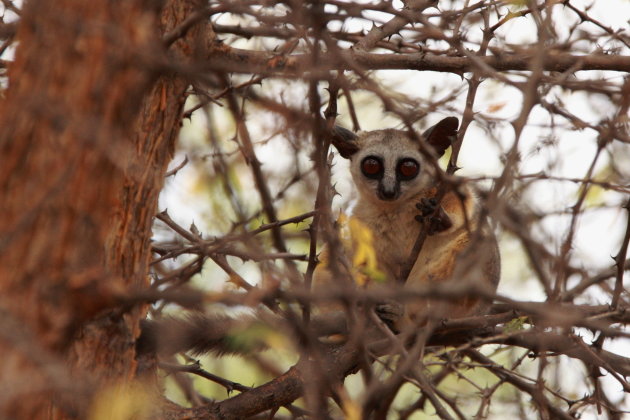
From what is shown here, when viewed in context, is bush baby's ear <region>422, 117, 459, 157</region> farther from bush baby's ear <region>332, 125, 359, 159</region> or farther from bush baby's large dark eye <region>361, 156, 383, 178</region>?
bush baby's ear <region>332, 125, 359, 159</region>

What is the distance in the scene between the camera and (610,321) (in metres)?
3.80

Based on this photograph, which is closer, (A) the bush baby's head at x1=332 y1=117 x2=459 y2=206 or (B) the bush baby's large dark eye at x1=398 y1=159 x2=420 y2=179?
(A) the bush baby's head at x1=332 y1=117 x2=459 y2=206

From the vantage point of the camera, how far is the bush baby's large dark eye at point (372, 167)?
6473mm

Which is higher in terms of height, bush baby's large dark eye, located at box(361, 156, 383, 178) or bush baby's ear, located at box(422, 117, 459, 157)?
bush baby's ear, located at box(422, 117, 459, 157)

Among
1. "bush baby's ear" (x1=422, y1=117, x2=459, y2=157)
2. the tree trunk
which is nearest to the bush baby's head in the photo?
"bush baby's ear" (x1=422, y1=117, x2=459, y2=157)

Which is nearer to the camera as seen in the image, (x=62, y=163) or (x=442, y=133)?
(x=62, y=163)

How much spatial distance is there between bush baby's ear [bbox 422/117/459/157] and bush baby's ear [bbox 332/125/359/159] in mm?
700

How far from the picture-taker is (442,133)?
6098mm

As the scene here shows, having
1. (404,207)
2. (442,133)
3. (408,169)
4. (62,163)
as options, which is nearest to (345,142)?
(408,169)

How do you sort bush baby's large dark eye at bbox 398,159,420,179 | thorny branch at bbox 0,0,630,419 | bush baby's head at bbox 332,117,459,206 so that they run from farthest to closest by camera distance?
bush baby's large dark eye at bbox 398,159,420,179 → bush baby's head at bbox 332,117,459,206 → thorny branch at bbox 0,0,630,419

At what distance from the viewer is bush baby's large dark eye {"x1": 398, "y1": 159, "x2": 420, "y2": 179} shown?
6406 millimetres

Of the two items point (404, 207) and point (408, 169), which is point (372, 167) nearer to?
point (408, 169)

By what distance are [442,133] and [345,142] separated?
34.1 inches

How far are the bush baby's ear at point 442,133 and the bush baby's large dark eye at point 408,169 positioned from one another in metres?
0.26
